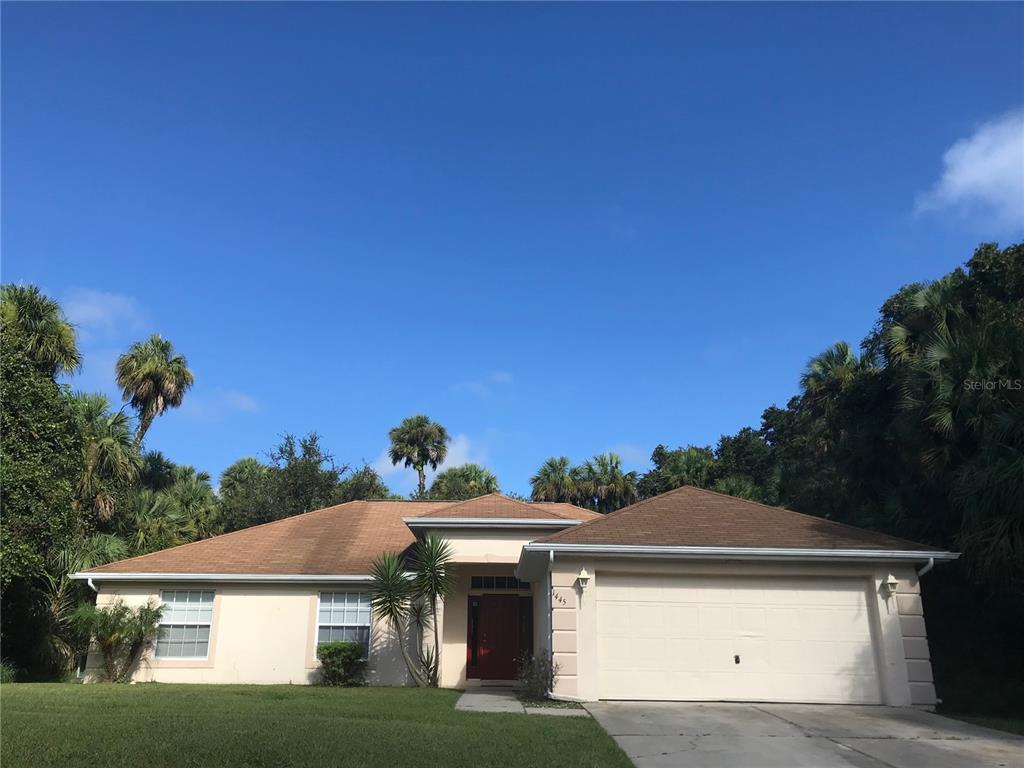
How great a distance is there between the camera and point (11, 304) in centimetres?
1922

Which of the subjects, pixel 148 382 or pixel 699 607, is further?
pixel 148 382

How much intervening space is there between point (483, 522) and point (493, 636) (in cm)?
324

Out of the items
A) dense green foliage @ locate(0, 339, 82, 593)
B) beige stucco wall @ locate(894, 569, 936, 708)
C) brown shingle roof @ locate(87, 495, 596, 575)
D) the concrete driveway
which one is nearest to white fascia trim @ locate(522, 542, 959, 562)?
beige stucco wall @ locate(894, 569, 936, 708)

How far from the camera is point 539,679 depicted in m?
13.2

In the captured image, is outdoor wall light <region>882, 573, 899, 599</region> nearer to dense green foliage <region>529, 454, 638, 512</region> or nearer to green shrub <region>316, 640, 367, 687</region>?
green shrub <region>316, 640, 367, 687</region>

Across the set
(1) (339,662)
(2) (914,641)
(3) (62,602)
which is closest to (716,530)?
(2) (914,641)

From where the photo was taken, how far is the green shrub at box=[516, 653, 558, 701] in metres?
13.1

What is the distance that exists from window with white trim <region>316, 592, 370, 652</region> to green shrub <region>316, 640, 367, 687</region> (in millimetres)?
602

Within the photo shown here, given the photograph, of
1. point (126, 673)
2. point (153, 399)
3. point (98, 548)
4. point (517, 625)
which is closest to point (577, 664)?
point (517, 625)

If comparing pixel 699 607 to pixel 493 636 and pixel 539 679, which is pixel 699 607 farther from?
pixel 493 636

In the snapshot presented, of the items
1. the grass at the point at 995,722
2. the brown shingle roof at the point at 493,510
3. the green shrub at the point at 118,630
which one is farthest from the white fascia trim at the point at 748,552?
the green shrub at the point at 118,630

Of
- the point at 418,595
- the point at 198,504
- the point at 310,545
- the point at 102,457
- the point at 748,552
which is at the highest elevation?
the point at 102,457

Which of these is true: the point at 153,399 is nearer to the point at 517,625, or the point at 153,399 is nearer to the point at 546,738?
the point at 517,625

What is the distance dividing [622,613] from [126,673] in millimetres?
12264
